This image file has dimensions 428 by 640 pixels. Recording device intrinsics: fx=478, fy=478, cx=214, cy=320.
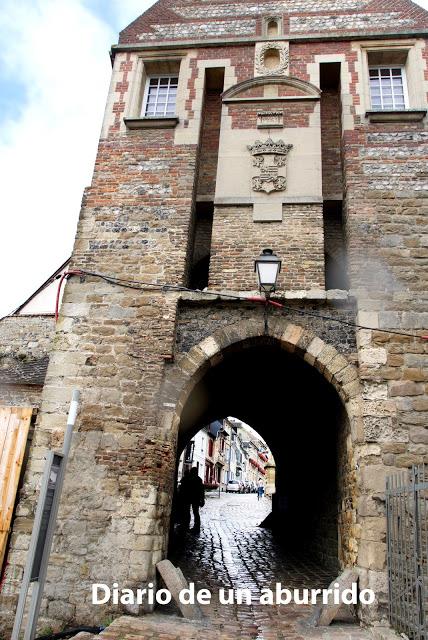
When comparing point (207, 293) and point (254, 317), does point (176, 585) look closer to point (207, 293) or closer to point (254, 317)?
point (254, 317)

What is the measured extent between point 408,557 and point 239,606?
2130 millimetres

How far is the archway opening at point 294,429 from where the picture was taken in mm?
6738

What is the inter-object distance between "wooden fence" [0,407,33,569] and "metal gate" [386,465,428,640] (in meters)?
4.36

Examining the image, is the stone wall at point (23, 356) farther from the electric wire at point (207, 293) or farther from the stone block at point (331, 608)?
the stone block at point (331, 608)

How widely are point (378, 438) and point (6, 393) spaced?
8604 millimetres

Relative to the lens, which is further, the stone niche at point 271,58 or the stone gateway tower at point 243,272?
the stone niche at point 271,58

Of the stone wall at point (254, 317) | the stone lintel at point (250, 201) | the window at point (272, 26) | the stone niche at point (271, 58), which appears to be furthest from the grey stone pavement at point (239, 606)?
the window at point (272, 26)

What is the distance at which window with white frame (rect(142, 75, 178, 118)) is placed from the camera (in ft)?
27.7

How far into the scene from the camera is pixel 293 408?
10055mm

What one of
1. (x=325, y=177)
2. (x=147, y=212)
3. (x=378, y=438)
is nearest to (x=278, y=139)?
(x=325, y=177)

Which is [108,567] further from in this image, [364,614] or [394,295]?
[394,295]

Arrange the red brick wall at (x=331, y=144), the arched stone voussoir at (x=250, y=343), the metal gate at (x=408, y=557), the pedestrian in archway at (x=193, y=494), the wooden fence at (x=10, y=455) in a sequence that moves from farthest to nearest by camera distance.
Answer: the pedestrian in archway at (x=193, y=494) < the red brick wall at (x=331, y=144) < the arched stone voussoir at (x=250, y=343) < the wooden fence at (x=10, y=455) < the metal gate at (x=408, y=557)

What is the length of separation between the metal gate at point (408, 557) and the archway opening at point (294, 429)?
82 centimetres

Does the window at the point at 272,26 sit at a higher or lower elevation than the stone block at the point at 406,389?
higher
